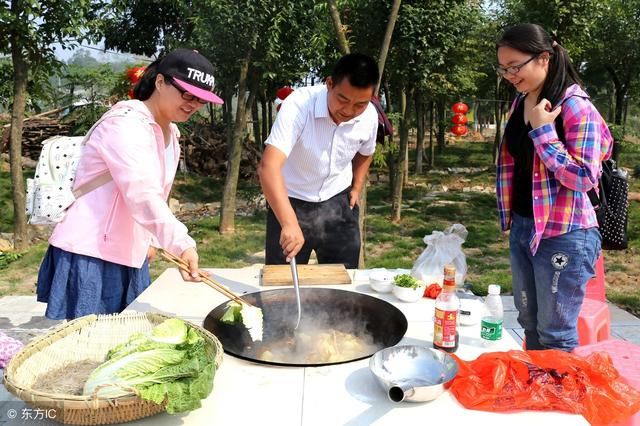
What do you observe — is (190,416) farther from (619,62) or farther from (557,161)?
(619,62)

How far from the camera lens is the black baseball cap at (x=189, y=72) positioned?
6.87ft

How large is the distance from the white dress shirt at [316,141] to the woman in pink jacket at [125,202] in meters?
0.74

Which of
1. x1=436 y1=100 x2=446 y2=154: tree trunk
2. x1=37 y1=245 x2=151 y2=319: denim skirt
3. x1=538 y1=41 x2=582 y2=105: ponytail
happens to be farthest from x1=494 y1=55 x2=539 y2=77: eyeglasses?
x1=436 y1=100 x2=446 y2=154: tree trunk

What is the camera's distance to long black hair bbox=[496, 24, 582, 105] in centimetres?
236

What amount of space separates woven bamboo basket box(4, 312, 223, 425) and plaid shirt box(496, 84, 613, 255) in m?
1.62

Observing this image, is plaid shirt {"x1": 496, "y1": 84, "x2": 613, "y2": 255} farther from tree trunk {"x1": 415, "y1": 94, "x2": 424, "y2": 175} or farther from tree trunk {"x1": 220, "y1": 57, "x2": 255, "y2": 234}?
tree trunk {"x1": 415, "y1": 94, "x2": 424, "y2": 175}

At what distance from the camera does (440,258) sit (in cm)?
283

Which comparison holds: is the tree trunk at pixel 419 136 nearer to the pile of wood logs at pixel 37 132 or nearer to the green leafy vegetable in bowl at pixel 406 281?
the pile of wood logs at pixel 37 132

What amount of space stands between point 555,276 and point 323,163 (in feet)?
4.68

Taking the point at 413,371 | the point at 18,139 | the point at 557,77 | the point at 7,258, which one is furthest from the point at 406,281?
the point at 18,139

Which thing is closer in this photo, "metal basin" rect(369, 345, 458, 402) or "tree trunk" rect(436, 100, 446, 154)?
"metal basin" rect(369, 345, 458, 402)

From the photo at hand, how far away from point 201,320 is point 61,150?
3.36 feet

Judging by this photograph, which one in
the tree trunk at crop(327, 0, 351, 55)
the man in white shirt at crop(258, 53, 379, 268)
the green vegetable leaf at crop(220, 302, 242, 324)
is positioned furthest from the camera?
the tree trunk at crop(327, 0, 351, 55)

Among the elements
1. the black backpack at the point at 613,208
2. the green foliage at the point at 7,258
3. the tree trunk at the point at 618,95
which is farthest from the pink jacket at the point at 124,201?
the tree trunk at the point at 618,95
